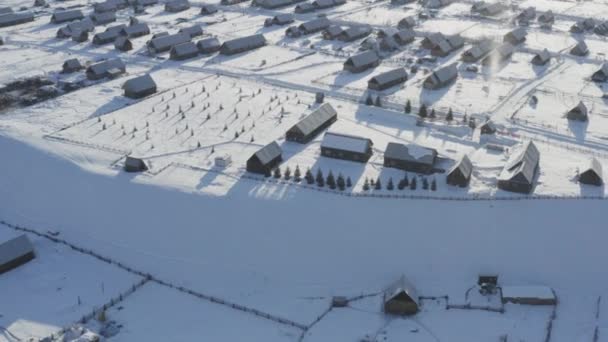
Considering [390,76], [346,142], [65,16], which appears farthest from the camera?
[65,16]

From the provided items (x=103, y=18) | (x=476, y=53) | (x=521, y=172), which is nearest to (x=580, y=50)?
(x=476, y=53)

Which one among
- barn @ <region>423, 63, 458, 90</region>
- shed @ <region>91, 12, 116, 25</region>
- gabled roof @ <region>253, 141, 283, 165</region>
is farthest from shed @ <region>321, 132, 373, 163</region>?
shed @ <region>91, 12, 116, 25</region>

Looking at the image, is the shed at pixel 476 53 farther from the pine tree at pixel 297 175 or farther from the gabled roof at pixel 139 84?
the gabled roof at pixel 139 84

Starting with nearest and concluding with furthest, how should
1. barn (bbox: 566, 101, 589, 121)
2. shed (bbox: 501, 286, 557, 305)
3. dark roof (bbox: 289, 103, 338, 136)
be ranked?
1. shed (bbox: 501, 286, 557, 305)
2. dark roof (bbox: 289, 103, 338, 136)
3. barn (bbox: 566, 101, 589, 121)

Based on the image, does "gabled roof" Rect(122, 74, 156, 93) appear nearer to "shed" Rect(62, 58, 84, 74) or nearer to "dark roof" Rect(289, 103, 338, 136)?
"shed" Rect(62, 58, 84, 74)

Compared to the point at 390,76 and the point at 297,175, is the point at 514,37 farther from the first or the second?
the point at 297,175

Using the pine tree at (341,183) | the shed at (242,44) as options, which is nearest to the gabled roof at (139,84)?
the shed at (242,44)

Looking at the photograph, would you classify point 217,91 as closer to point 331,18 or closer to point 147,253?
point 147,253
